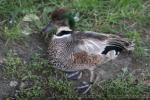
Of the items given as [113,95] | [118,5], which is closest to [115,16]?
[118,5]

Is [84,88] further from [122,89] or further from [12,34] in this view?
[12,34]

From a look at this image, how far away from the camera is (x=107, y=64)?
16.2ft

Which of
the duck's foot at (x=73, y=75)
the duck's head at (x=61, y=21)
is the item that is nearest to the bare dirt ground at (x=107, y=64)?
the duck's foot at (x=73, y=75)

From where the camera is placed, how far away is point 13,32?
4.99 metres

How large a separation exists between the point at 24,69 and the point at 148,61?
1.27 meters

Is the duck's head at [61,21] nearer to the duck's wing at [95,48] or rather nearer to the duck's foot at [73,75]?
the duck's wing at [95,48]

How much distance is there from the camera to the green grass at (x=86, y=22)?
4691 millimetres

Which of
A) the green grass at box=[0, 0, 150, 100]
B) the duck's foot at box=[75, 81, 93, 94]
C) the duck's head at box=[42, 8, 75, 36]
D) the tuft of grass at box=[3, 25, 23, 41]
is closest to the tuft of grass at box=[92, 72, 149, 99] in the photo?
the green grass at box=[0, 0, 150, 100]

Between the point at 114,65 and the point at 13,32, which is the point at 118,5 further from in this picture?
the point at 13,32

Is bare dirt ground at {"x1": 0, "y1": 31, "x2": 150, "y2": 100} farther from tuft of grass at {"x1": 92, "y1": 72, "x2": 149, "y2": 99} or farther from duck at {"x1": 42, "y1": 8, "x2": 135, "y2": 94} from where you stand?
→ duck at {"x1": 42, "y1": 8, "x2": 135, "y2": 94}

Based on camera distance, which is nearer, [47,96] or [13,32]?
[47,96]

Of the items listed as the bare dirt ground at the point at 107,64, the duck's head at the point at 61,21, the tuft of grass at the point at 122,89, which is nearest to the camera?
the duck's head at the point at 61,21

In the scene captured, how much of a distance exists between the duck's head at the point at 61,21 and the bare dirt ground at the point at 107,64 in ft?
1.50

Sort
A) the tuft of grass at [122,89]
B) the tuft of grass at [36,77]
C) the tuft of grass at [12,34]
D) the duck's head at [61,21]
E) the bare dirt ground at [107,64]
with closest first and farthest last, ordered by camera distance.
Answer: the duck's head at [61,21], the tuft of grass at [36,77], the tuft of grass at [122,89], the bare dirt ground at [107,64], the tuft of grass at [12,34]
